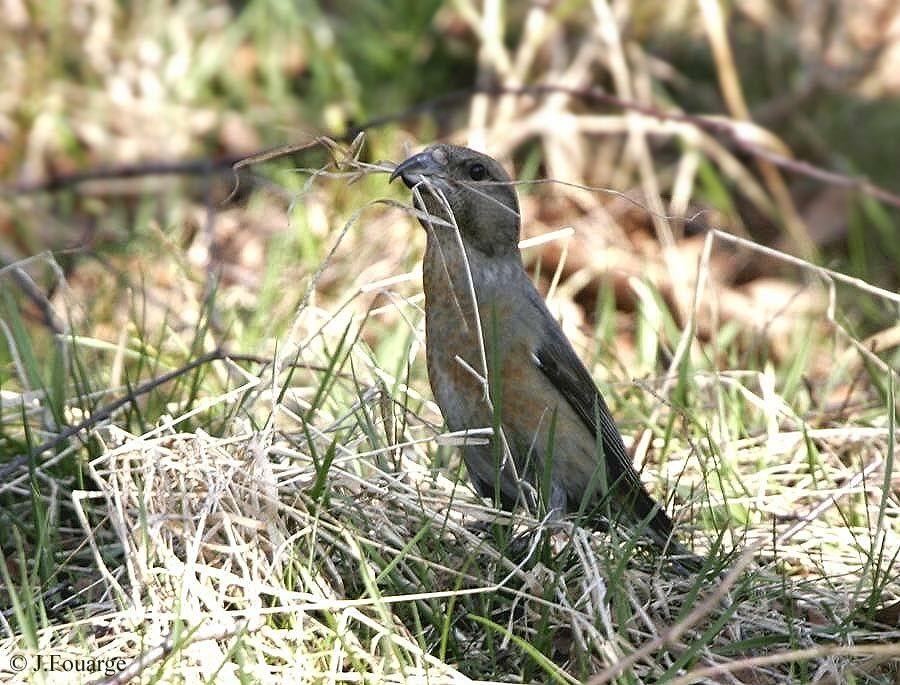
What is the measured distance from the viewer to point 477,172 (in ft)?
14.1

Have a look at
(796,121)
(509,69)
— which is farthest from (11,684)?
(796,121)

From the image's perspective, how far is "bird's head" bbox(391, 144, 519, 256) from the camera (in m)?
4.12

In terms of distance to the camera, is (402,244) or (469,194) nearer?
(469,194)

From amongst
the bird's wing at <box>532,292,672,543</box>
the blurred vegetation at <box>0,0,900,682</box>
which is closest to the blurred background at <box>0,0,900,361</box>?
the blurred vegetation at <box>0,0,900,682</box>

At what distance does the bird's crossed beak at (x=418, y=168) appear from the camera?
404cm

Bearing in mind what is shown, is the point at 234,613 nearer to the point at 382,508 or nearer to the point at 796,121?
the point at 382,508

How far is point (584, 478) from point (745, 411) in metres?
1.12

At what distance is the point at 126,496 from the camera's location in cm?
330

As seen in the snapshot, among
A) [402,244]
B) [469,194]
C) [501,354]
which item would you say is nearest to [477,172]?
[469,194]
